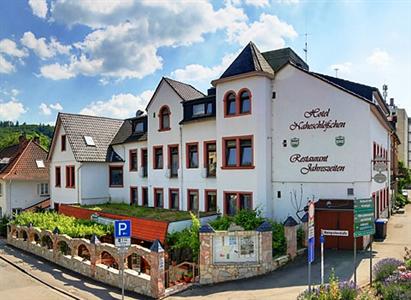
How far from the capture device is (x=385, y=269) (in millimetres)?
13023

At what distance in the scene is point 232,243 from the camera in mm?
16188

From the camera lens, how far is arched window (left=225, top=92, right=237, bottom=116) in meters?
22.3

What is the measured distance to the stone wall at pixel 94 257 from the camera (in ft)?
47.9

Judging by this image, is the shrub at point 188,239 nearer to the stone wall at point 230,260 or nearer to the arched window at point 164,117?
the stone wall at point 230,260

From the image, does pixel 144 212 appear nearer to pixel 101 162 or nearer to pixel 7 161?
pixel 101 162

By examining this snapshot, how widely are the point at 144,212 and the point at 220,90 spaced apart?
921cm

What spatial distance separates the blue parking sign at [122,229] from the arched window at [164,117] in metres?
15.1

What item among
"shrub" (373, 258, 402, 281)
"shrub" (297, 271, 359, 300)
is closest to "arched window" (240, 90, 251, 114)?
"shrub" (373, 258, 402, 281)

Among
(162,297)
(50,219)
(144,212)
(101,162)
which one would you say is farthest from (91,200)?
(162,297)

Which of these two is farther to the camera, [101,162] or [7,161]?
[7,161]

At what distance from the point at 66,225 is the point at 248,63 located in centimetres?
1451

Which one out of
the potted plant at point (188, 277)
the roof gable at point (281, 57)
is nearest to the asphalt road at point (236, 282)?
the potted plant at point (188, 277)

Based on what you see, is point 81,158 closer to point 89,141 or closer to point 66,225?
point 89,141

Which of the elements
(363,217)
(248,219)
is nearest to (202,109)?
(248,219)
